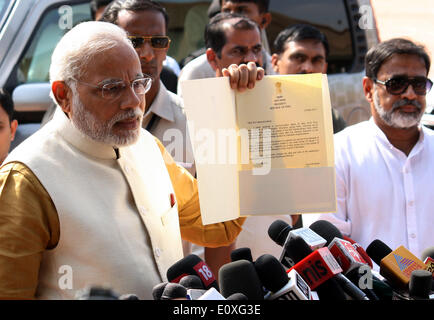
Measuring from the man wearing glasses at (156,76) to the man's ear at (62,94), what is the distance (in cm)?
119

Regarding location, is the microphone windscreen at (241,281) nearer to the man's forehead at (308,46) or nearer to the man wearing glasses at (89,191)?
the man wearing glasses at (89,191)

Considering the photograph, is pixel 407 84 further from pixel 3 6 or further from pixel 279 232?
pixel 3 6

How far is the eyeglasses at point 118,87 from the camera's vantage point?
254 centimetres

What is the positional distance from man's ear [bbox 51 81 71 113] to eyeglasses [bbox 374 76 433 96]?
2155mm

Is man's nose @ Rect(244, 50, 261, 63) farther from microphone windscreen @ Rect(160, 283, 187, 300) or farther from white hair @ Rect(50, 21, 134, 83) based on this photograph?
microphone windscreen @ Rect(160, 283, 187, 300)

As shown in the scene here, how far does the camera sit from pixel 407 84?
4039 millimetres

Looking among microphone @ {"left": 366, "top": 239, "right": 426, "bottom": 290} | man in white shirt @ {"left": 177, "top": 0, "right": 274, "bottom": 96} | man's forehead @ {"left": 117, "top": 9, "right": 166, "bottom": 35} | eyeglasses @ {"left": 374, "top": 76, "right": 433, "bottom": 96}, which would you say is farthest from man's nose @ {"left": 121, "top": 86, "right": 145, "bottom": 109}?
man in white shirt @ {"left": 177, "top": 0, "right": 274, "bottom": 96}

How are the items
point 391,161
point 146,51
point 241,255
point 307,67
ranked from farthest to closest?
point 307,67 < point 391,161 < point 146,51 < point 241,255

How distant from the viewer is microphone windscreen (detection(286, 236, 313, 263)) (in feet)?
7.91

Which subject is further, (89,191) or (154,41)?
(154,41)

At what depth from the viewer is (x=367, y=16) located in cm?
635

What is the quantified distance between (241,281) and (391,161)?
2.12m

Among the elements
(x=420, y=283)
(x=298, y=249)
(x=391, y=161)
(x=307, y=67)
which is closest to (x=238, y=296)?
(x=298, y=249)

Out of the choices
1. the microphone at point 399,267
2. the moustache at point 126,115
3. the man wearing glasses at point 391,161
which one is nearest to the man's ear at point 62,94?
the moustache at point 126,115
